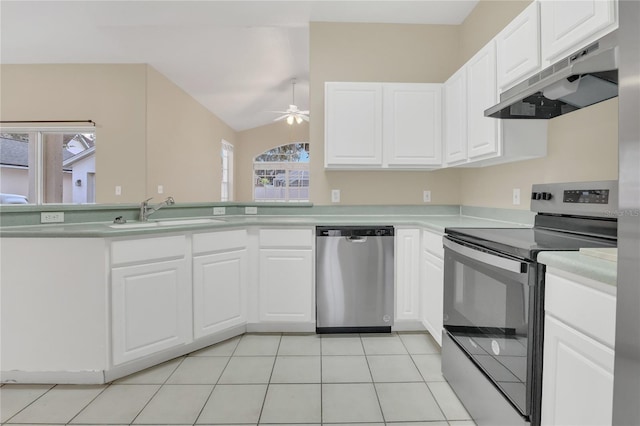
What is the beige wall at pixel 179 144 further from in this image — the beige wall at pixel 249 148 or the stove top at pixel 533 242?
the stove top at pixel 533 242

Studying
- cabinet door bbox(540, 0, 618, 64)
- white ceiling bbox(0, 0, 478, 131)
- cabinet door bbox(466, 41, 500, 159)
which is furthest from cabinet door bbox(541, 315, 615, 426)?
white ceiling bbox(0, 0, 478, 131)

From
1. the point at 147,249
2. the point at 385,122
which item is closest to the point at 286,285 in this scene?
the point at 147,249

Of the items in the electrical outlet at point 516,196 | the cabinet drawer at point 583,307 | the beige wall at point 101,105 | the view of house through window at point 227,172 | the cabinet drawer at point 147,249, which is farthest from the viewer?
the view of house through window at point 227,172

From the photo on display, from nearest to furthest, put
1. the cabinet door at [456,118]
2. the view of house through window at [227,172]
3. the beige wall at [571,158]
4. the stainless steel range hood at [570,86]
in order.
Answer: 1. the stainless steel range hood at [570,86]
2. the beige wall at [571,158]
3. the cabinet door at [456,118]
4. the view of house through window at [227,172]

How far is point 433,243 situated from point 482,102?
958 mm

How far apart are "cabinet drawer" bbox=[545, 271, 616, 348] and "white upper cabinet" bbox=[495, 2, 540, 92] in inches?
43.9

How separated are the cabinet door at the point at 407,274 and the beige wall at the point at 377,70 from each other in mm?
695

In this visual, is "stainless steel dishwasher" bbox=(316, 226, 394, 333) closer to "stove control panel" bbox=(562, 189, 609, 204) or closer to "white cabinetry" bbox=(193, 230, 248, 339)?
"white cabinetry" bbox=(193, 230, 248, 339)

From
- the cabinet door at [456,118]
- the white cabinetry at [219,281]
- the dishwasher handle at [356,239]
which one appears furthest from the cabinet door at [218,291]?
the cabinet door at [456,118]

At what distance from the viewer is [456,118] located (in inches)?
97.4

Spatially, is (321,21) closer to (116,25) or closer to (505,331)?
(116,25)

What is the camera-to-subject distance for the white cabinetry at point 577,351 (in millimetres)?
865

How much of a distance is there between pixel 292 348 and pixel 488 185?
1974mm

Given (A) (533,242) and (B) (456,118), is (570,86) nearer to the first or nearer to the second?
(A) (533,242)
